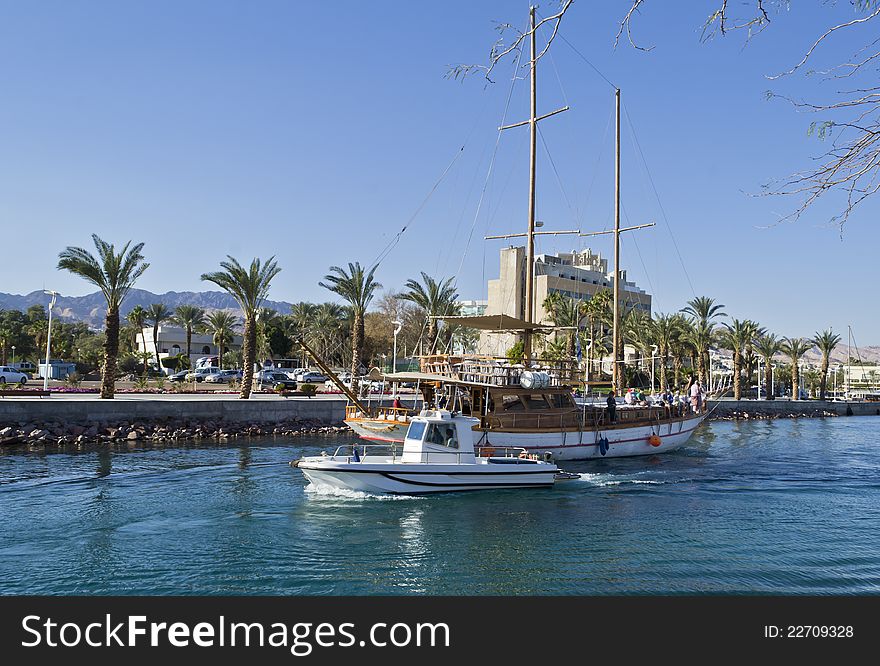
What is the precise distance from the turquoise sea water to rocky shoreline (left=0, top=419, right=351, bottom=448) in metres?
4.85

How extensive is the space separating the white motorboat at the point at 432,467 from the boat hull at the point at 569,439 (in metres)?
4.83

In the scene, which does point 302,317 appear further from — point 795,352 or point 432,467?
point 432,467

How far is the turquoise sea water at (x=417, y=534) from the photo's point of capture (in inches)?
550

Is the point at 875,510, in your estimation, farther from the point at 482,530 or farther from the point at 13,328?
the point at 13,328

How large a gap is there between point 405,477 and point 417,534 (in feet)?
13.4

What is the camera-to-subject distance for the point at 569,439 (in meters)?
33.0

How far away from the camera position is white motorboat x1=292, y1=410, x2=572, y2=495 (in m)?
21.5

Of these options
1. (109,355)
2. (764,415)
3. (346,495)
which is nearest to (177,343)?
(109,355)

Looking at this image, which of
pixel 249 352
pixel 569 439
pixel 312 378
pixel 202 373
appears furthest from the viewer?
pixel 202 373

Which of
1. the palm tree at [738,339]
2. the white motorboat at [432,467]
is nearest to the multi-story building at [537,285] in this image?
the palm tree at [738,339]

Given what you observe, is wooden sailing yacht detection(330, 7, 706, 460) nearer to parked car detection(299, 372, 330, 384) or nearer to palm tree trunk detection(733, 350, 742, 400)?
parked car detection(299, 372, 330, 384)

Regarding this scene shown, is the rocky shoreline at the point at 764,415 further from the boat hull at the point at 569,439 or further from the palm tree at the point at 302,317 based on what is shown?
the palm tree at the point at 302,317

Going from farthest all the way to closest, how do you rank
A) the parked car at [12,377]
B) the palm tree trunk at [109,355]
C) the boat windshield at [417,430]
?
the parked car at [12,377] < the palm tree trunk at [109,355] < the boat windshield at [417,430]
